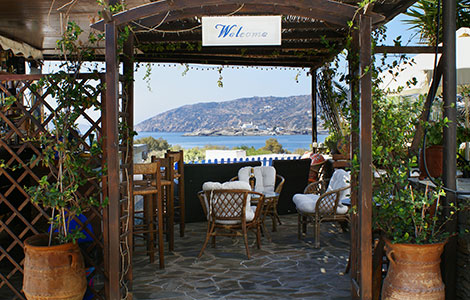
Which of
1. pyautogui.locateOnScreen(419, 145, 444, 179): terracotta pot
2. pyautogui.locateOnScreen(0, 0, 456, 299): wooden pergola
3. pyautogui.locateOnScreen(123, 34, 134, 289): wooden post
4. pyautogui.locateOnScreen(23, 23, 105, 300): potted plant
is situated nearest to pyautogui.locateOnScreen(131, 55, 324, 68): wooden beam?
pyautogui.locateOnScreen(123, 34, 134, 289): wooden post

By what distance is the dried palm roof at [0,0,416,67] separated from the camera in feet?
11.9

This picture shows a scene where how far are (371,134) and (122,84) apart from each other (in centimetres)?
226

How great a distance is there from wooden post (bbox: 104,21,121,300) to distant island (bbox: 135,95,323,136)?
3973cm

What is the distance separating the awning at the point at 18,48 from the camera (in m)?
6.07

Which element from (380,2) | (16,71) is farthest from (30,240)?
(16,71)

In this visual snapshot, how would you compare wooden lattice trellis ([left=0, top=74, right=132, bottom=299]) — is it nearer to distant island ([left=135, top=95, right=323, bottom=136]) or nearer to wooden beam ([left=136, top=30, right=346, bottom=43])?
wooden beam ([left=136, top=30, right=346, bottom=43])

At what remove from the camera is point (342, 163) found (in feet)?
27.5

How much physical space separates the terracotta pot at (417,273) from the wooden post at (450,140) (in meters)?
0.44

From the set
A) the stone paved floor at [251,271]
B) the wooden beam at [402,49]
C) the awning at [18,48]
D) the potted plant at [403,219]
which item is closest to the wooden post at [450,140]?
the potted plant at [403,219]

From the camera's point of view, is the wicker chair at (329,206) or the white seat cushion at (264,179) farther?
the white seat cushion at (264,179)

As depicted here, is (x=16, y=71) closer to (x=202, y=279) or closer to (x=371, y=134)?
(x=202, y=279)

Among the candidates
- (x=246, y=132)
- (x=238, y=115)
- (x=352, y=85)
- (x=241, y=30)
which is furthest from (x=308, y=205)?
(x=238, y=115)

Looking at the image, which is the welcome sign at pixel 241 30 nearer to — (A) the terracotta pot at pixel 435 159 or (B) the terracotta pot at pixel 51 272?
(A) the terracotta pot at pixel 435 159

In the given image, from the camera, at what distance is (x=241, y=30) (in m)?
3.60
